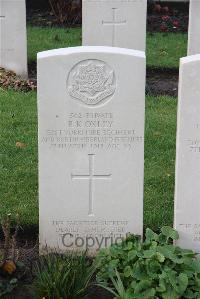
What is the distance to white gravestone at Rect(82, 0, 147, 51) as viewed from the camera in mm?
8891

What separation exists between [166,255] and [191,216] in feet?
1.75

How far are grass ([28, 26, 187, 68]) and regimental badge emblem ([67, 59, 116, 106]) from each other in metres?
5.72

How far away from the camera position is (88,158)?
466 cm

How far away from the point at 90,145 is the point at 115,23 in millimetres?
4690

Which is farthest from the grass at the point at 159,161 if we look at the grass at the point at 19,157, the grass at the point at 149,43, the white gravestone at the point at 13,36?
the grass at the point at 149,43

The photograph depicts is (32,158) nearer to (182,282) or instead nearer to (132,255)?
(132,255)

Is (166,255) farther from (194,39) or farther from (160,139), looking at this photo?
(194,39)

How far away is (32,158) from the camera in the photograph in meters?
6.32

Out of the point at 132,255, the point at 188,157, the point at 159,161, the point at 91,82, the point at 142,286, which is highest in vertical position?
the point at 91,82

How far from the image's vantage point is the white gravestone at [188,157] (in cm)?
438

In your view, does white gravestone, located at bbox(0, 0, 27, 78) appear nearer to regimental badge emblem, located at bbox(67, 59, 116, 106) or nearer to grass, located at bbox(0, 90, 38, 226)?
grass, located at bbox(0, 90, 38, 226)

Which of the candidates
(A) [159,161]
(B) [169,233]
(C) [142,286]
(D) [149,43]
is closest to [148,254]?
(C) [142,286]

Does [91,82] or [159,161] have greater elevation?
[91,82]

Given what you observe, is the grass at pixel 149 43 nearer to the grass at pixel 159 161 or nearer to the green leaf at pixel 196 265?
the grass at pixel 159 161
